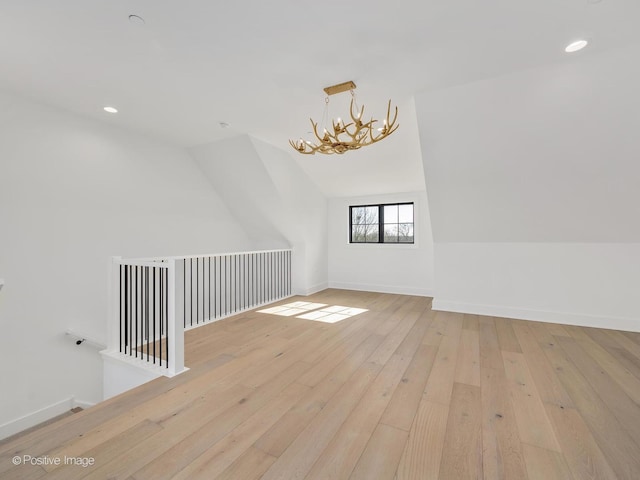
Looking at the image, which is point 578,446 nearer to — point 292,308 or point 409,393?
point 409,393

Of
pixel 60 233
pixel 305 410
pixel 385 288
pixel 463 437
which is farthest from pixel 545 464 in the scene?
pixel 60 233

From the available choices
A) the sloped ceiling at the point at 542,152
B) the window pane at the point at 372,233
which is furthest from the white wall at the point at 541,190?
the window pane at the point at 372,233

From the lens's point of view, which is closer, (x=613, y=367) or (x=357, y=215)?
(x=613, y=367)

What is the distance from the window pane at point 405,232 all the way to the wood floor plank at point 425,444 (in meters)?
3.93

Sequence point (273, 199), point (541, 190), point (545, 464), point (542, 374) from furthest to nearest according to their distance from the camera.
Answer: point (273, 199), point (541, 190), point (542, 374), point (545, 464)

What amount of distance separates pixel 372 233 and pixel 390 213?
567 mm

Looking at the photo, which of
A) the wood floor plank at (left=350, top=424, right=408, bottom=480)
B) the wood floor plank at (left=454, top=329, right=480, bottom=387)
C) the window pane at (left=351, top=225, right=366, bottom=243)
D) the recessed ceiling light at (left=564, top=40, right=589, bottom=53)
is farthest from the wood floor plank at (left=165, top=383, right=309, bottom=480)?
the window pane at (left=351, top=225, right=366, bottom=243)

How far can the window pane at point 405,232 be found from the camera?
216 inches

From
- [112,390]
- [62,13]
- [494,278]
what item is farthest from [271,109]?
[494,278]

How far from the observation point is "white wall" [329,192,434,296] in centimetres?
530

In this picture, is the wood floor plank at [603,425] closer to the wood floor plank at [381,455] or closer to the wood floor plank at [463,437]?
the wood floor plank at [463,437]

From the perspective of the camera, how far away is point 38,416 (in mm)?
2988

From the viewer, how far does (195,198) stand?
472 centimetres

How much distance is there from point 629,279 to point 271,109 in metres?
4.86
